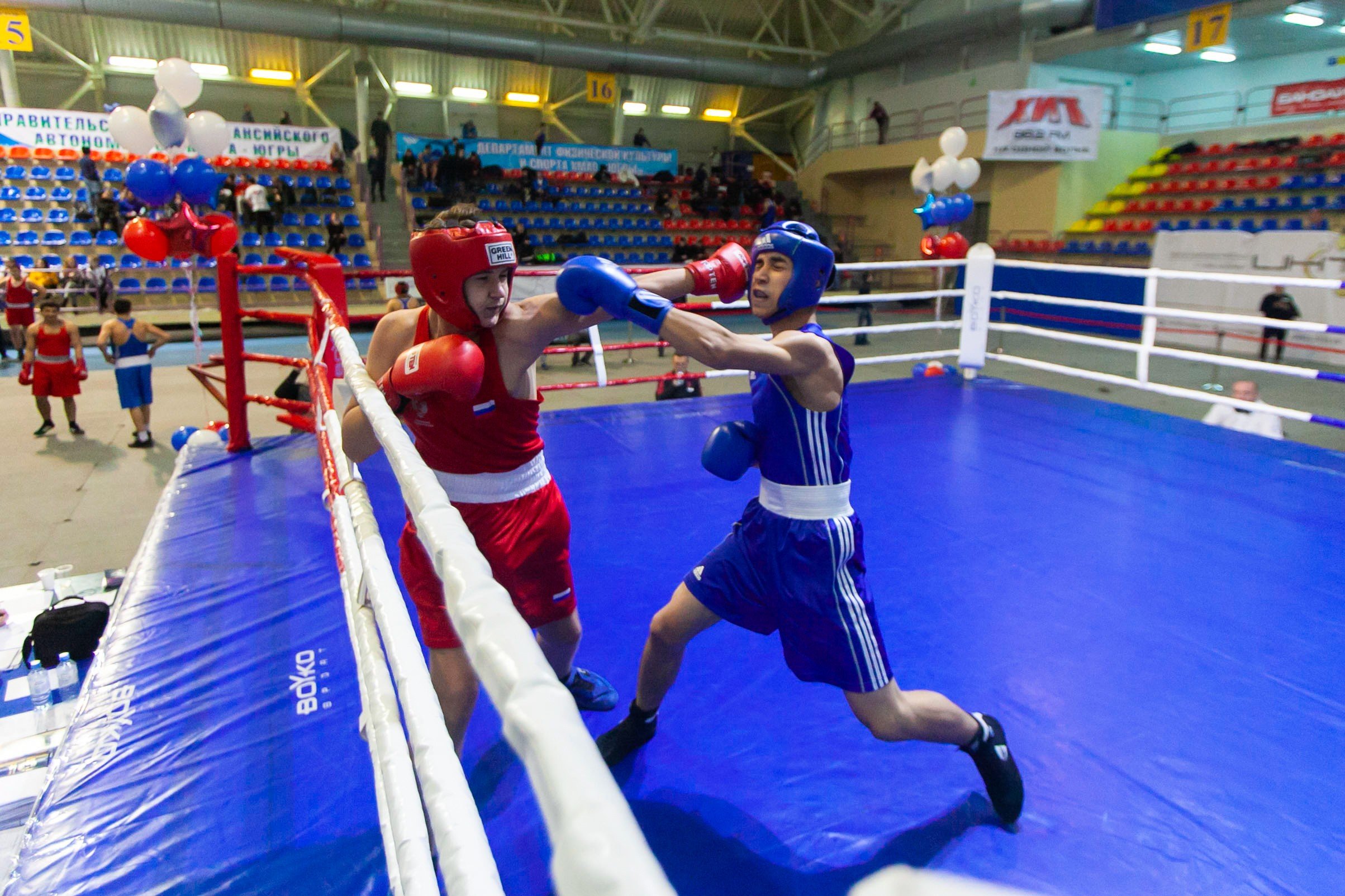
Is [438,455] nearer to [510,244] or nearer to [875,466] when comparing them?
[510,244]

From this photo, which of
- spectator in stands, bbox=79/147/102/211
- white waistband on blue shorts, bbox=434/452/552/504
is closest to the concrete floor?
white waistband on blue shorts, bbox=434/452/552/504

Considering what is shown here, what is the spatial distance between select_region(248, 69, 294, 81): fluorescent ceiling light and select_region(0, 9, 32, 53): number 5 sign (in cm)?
526

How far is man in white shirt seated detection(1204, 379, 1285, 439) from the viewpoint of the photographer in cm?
539

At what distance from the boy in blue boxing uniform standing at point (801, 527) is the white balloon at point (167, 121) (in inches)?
260

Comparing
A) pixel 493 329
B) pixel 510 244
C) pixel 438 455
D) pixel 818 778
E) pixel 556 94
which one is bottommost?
pixel 818 778

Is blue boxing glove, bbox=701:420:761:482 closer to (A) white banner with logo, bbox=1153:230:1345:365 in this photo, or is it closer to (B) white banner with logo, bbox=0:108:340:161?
(A) white banner with logo, bbox=1153:230:1345:365

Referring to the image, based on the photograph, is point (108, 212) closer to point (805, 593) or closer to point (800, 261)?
point (800, 261)

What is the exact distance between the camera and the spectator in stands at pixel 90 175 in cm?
1407

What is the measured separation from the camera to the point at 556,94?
21.8m

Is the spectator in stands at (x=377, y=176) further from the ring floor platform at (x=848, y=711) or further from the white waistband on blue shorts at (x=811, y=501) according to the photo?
the white waistband on blue shorts at (x=811, y=501)

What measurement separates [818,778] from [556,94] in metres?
22.4

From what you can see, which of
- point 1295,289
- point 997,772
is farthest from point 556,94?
point 997,772

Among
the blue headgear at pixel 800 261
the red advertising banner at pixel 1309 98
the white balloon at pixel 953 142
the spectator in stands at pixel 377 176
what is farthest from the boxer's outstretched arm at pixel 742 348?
the spectator in stands at pixel 377 176

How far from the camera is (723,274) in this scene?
2.16 meters
